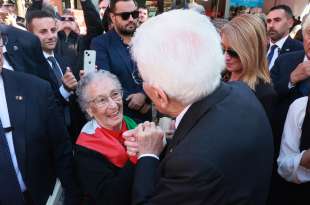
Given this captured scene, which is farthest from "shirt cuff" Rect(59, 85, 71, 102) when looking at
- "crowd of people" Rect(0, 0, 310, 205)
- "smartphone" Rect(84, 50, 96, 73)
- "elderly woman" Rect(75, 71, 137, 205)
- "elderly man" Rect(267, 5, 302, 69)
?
"elderly man" Rect(267, 5, 302, 69)

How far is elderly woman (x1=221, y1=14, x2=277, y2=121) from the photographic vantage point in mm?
1924

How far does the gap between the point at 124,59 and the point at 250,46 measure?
1.29 m

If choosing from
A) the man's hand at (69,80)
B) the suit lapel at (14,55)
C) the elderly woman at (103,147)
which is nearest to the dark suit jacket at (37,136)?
the elderly woman at (103,147)

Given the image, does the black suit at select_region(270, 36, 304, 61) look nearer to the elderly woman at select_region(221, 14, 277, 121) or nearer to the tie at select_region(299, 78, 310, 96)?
the tie at select_region(299, 78, 310, 96)

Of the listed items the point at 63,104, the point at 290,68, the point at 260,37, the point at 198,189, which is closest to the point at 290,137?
the point at 260,37

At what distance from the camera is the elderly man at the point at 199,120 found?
38.1 inches

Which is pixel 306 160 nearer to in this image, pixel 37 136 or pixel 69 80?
pixel 37 136

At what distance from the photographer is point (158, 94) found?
1.12 meters

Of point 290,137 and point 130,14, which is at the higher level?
point 130,14

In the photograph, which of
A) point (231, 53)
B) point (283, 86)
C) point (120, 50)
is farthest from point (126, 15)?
point (283, 86)

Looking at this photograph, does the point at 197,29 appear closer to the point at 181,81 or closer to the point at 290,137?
the point at 181,81

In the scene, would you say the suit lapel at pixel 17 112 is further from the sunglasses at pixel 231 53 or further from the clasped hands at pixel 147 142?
the sunglasses at pixel 231 53

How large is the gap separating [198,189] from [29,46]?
187 centimetres

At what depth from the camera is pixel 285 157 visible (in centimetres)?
184
